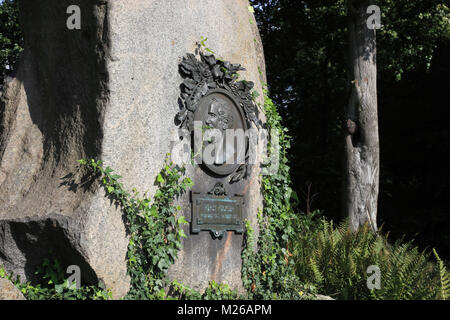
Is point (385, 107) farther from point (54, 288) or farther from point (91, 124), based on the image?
point (54, 288)

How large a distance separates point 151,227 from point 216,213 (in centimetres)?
80

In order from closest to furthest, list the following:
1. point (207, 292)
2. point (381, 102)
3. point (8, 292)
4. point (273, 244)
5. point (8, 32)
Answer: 1. point (8, 292)
2. point (207, 292)
3. point (273, 244)
4. point (381, 102)
5. point (8, 32)

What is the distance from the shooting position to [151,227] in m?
4.22

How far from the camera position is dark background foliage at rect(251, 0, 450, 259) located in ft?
41.7

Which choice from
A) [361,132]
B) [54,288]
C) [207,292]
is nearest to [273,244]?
[207,292]

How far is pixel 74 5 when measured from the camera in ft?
14.6

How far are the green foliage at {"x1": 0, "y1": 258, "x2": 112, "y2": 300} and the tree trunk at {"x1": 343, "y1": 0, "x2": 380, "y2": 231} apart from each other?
19.3 feet

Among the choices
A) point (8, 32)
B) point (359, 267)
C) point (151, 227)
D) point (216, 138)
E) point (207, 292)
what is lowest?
point (207, 292)

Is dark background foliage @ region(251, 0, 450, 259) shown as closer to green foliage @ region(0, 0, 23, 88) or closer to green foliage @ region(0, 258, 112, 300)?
green foliage @ region(0, 0, 23, 88)

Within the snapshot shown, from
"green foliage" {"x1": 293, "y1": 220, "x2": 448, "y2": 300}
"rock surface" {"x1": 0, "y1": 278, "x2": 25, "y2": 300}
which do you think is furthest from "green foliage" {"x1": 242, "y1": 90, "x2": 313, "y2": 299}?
"rock surface" {"x1": 0, "y1": 278, "x2": 25, "y2": 300}

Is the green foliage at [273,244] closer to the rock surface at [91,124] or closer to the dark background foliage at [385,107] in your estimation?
the rock surface at [91,124]
